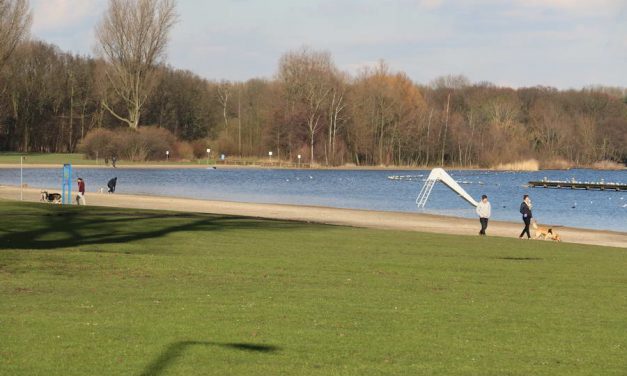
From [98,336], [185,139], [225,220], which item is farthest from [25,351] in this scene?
[185,139]

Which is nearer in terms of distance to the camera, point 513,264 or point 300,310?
point 300,310

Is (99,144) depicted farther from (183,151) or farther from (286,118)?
(286,118)

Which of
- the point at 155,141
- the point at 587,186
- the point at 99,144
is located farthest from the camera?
the point at 155,141

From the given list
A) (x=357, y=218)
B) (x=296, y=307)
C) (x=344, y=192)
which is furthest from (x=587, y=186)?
(x=296, y=307)

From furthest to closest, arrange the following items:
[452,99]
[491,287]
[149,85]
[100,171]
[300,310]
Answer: [452,99] < [149,85] < [100,171] < [491,287] < [300,310]

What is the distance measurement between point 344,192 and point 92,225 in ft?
174

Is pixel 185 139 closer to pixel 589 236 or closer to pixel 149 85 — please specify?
pixel 149 85

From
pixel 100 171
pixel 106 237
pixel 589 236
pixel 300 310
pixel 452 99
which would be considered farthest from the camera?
pixel 452 99

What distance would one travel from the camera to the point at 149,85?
12125 cm

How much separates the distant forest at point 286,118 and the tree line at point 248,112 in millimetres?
194

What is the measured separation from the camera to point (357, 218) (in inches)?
1795

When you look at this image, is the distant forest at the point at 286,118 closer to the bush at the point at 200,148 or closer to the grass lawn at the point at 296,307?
the bush at the point at 200,148

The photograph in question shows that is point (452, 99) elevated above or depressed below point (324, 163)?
above

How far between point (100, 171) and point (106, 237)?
7638 centimetres
